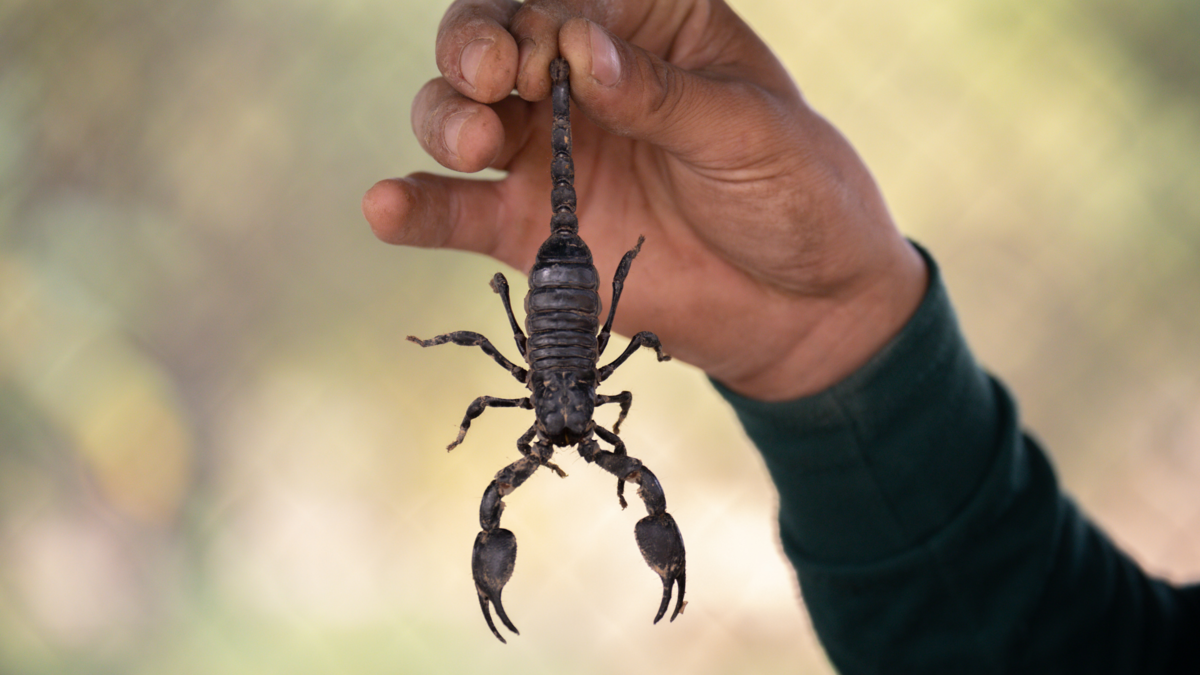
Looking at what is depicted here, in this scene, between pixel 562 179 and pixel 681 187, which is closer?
pixel 562 179

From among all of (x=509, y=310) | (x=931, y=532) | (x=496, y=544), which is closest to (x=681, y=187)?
(x=509, y=310)

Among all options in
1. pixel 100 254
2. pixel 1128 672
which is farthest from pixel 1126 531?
pixel 100 254

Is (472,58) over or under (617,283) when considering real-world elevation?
over

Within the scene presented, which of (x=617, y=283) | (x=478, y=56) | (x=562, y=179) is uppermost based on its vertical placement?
(x=478, y=56)

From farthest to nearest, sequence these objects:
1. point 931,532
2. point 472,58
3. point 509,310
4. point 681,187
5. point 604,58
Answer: point 931,532 → point 681,187 → point 509,310 → point 472,58 → point 604,58

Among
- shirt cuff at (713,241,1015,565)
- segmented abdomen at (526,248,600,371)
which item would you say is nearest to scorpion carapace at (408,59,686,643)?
segmented abdomen at (526,248,600,371)

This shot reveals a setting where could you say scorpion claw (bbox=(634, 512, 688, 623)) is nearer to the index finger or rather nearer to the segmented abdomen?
the segmented abdomen

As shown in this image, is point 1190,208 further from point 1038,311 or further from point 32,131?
point 32,131

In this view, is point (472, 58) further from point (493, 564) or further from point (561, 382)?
point (493, 564)
